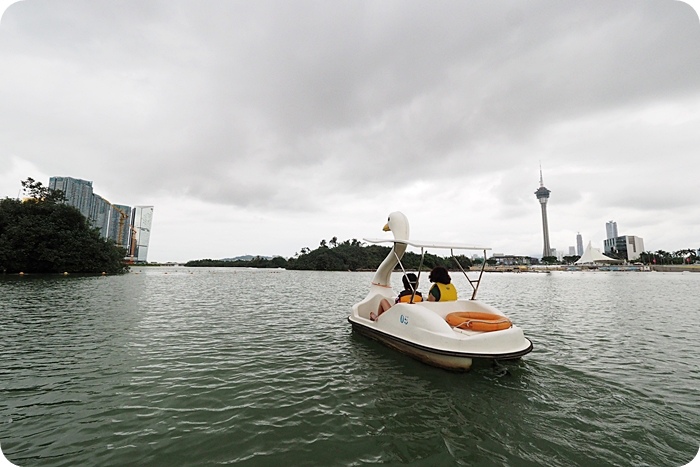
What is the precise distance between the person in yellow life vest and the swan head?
6.70 ft

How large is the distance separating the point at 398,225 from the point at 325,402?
638 cm

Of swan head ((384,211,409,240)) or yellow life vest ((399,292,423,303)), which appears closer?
yellow life vest ((399,292,423,303))

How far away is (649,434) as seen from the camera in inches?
169

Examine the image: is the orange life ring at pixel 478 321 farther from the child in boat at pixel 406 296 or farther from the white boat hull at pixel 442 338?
the child in boat at pixel 406 296

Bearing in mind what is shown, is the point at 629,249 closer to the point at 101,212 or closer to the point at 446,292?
the point at 446,292

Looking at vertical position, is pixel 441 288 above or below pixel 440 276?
below

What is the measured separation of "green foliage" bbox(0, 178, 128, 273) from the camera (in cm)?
3831

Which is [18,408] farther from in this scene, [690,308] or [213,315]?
[690,308]

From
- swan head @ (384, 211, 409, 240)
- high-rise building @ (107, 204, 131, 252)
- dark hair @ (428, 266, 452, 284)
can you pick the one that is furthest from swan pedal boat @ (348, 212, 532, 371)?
high-rise building @ (107, 204, 131, 252)

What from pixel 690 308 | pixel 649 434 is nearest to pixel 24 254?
pixel 649 434

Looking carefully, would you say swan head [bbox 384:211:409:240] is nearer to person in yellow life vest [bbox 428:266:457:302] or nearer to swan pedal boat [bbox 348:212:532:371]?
swan pedal boat [bbox 348:212:532:371]

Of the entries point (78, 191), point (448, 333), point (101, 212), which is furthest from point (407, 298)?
point (101, 212)

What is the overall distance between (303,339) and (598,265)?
6892 inches

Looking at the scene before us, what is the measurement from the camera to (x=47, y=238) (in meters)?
40.8
